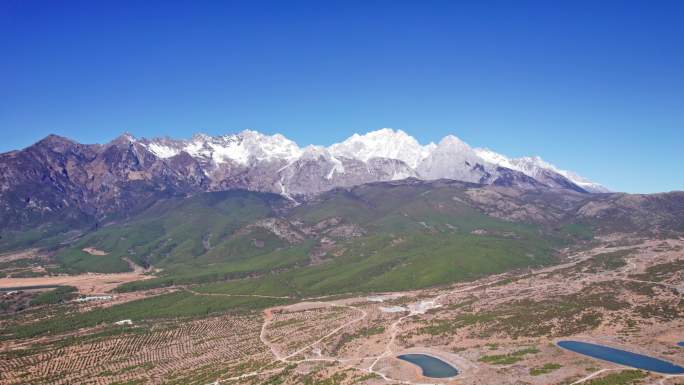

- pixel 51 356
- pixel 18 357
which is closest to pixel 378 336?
pixel 51 356

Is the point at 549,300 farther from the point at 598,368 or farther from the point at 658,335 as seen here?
the point at 598,368

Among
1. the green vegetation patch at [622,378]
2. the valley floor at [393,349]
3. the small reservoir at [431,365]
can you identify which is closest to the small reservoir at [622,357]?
the valley floor at [393,349]

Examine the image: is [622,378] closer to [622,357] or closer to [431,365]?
[622,357]

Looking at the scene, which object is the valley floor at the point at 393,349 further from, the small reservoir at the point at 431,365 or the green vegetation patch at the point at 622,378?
the small reservoir at the point at 431,365

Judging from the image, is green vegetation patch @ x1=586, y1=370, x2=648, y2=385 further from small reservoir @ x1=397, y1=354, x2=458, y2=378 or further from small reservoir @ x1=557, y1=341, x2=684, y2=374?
small reservoir @ x1=397, y1=354, x2=458, y2=378

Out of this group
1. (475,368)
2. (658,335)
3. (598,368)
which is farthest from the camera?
(658,335)

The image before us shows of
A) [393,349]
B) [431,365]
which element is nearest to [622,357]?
Result: [431,365]
